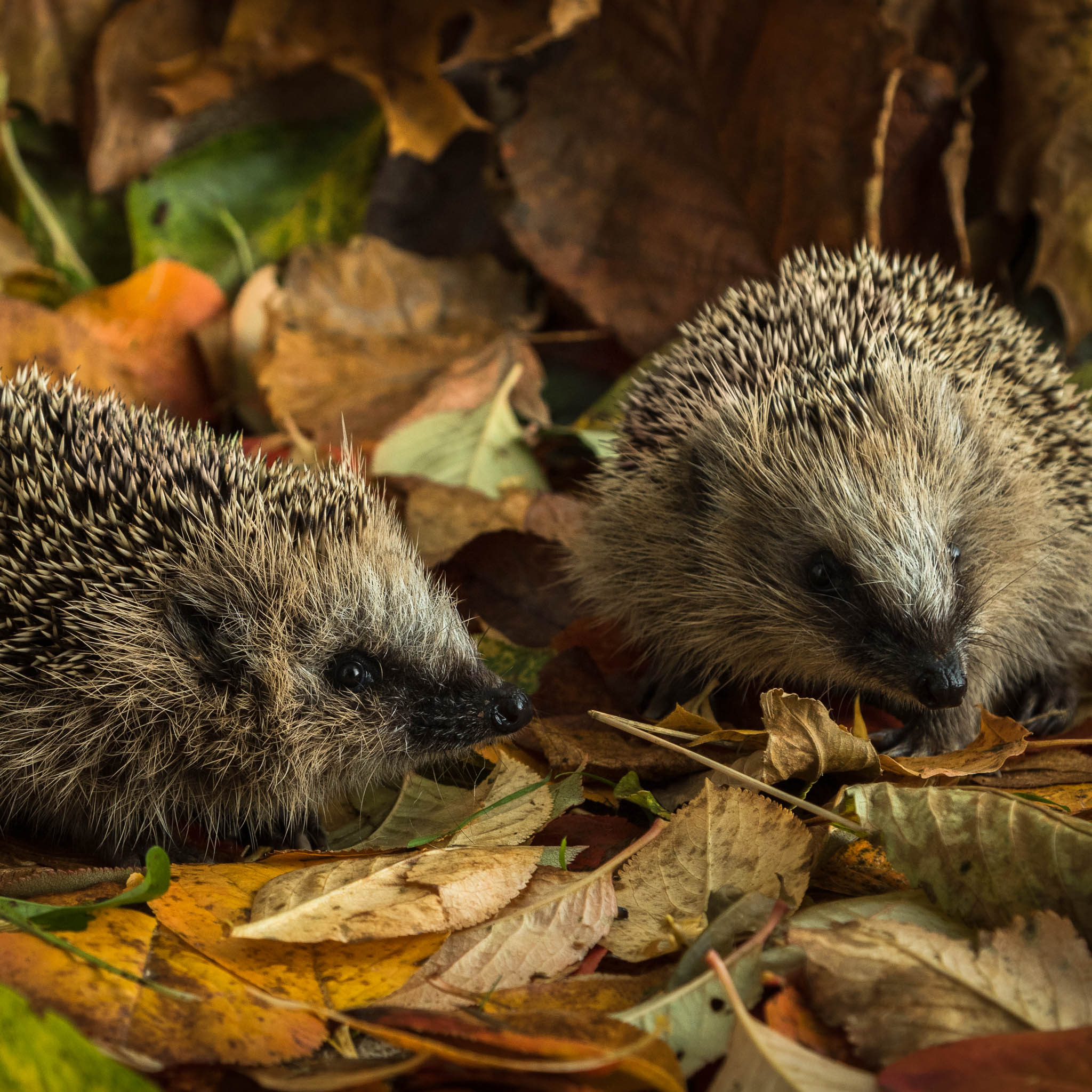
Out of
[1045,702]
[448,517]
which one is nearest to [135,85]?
[448,517]

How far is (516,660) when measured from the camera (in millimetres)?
2264

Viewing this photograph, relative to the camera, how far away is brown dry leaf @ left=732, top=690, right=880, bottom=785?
1663mm

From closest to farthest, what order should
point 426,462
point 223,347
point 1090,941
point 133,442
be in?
point 1090,941, point 133,442, point 426,462, point 223,347

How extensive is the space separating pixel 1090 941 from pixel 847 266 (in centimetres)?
158

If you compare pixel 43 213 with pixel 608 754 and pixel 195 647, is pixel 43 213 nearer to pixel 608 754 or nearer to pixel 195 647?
pixel 195 647

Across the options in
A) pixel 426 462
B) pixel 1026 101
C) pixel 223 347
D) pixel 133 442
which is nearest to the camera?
pixel 133 442

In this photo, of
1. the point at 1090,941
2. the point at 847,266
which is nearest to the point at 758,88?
the point at 847,266

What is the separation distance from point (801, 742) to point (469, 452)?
1.39 m

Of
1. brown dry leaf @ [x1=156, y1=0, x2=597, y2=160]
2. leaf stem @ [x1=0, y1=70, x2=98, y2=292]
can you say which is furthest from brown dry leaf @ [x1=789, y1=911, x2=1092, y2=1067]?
leaf stem @ [x1=0, y1=70, x2=98, y2=292]

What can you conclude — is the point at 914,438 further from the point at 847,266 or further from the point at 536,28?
the point at 536,28

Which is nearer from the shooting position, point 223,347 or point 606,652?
point 606,652

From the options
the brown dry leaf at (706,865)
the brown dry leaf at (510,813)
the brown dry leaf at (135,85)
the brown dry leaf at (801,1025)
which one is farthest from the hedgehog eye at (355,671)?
the brown dry leaf at (135,85)

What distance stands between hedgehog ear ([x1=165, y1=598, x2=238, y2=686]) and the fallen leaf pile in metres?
0.31

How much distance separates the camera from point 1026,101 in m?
3.06
